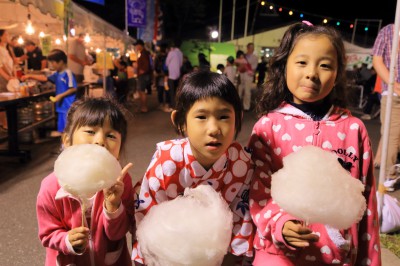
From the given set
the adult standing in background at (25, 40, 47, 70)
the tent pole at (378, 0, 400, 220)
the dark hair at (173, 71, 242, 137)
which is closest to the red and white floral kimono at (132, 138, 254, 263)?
the dark hair at (173, 71, 242, 137)

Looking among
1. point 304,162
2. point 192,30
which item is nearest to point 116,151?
point 304,162

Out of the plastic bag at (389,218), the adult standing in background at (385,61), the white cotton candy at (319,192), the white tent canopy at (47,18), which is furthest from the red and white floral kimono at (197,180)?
the white tent canopy at (47,18)

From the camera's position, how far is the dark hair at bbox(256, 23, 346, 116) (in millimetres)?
1669

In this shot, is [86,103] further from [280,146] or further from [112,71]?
[112,71]

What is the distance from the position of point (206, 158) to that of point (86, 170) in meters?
0.50

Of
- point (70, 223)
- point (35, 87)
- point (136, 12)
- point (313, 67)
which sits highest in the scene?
point (136, 12)

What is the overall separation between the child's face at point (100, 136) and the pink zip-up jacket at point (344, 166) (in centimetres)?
68

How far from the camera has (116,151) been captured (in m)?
1.72

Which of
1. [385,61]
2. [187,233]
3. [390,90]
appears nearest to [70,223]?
[187,233]

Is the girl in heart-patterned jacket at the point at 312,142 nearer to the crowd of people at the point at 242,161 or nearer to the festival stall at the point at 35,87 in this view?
the crowd of people at the point at 242,161

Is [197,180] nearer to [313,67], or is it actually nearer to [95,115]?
[95,115]

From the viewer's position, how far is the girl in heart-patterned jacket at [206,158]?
1.52 meters

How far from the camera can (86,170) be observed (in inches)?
53.4

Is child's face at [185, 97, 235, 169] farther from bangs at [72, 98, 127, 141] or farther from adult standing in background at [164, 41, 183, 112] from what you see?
adult standing in background at [164, 41, 183, 112]
